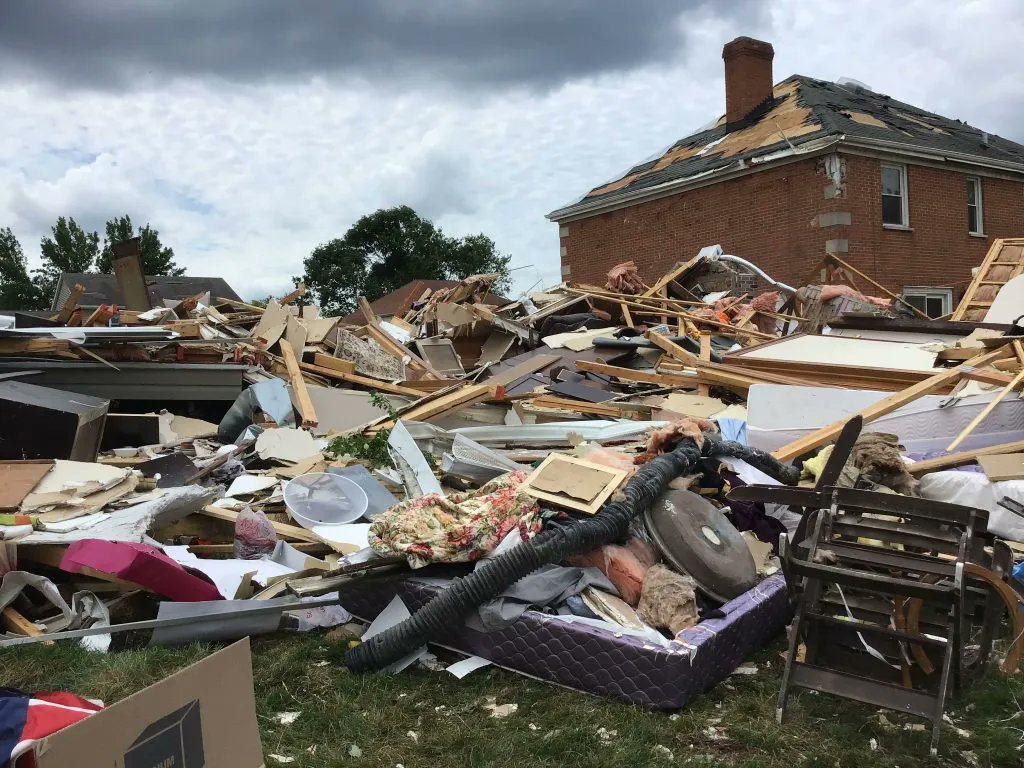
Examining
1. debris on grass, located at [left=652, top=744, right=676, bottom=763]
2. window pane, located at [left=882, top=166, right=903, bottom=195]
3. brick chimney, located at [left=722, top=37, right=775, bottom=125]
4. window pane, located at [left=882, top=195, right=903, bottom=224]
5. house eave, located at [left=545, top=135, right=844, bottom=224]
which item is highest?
brick chimney, located at [left=722, top=37, right=775, bottom=125]

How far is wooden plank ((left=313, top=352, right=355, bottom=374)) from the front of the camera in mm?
10219

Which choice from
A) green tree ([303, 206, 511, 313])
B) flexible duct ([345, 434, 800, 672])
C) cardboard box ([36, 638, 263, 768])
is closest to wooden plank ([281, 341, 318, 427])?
flexible duct ([345, 434, 800, 672])

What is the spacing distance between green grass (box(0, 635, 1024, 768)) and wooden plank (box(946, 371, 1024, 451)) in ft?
8.51

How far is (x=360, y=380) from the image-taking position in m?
9.92

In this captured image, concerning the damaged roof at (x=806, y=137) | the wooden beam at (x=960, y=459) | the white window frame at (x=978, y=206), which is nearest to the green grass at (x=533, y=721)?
the wooden beam at (x=960, y=459)

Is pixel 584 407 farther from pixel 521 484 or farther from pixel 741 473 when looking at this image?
pixel 521 484

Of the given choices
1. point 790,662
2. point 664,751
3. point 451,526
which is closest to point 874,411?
point 790,662

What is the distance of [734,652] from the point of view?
3.64 meters

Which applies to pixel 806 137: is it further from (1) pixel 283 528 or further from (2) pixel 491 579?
(2) pixel 491 579

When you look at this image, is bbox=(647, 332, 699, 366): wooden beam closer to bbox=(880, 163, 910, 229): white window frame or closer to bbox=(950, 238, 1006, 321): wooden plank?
bbox=(950, 238, 1006, 321): wooden plank

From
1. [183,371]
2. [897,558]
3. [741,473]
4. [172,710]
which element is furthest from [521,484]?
[183,371]

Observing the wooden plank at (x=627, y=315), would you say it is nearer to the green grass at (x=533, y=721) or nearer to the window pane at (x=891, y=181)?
the window pane at (x=891, y=181)

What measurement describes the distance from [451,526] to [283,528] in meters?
1.70

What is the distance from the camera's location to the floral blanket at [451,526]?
3.85 meters
